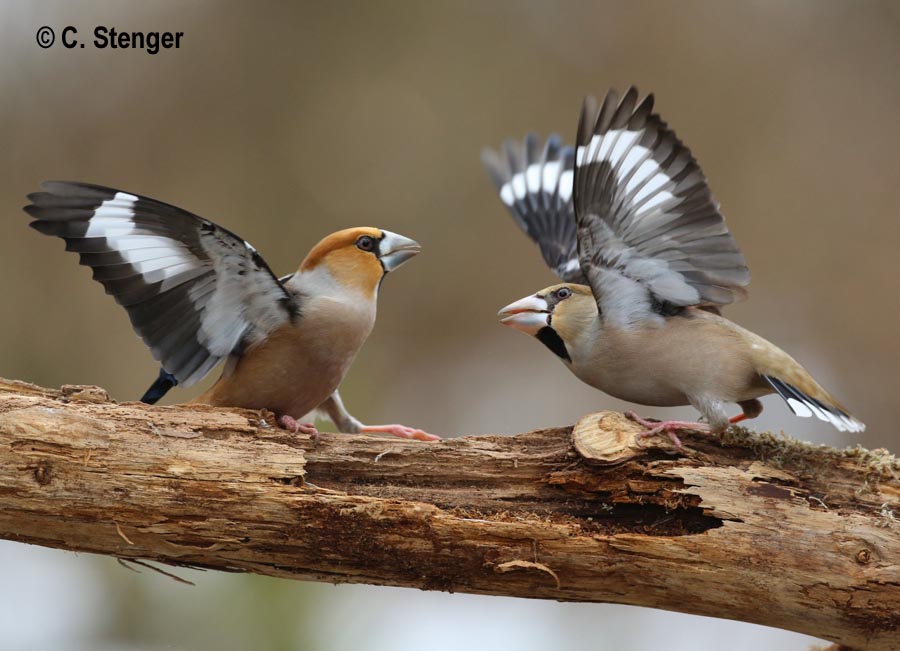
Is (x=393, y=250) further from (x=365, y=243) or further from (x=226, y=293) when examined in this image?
(x=226, y=293)

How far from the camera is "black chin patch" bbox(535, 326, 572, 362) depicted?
375 cm

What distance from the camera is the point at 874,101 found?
6.95 metres

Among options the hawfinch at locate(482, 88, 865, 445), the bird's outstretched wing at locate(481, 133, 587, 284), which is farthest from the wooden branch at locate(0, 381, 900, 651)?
the bird's outstretched wing at locate(481, 133, 587, 284)

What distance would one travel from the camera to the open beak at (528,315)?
12.3ft

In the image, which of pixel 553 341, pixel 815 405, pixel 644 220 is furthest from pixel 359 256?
pixel 815 405

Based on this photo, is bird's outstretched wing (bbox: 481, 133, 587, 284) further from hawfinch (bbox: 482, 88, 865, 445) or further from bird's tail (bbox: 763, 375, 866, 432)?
bird's tail (bbox: 763, 375, 866, 432)

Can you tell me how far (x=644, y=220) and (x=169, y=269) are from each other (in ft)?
5.57

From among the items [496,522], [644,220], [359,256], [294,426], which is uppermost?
[644,220]

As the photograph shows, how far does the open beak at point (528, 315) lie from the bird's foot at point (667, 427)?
0.64 metres

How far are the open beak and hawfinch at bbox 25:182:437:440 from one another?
1.52ft

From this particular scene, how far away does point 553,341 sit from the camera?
12.4 ft

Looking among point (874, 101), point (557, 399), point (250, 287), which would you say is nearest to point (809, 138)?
point (874, 101)

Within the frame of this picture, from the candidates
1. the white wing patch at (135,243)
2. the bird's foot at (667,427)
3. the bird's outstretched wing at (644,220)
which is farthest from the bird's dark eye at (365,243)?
the bird's foot at (667,427)

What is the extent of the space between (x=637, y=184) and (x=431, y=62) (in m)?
4.08
